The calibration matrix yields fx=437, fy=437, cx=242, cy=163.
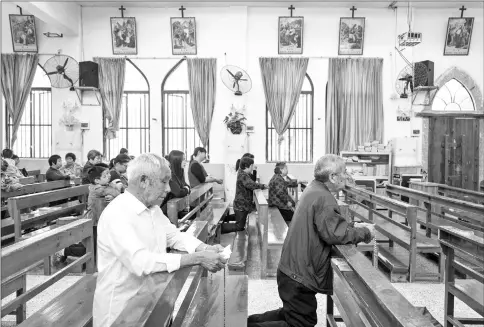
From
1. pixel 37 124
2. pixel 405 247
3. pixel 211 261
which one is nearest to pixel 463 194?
pixel 405 247

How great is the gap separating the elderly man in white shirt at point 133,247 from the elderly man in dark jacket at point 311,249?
797 millimetres

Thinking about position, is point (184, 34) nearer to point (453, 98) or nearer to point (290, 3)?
point (290, 3)

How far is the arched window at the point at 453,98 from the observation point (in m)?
12.3

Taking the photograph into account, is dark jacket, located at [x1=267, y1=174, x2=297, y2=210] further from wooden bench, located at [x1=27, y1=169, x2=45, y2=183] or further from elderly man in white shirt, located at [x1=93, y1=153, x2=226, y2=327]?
wooden bench, located at [x1=27, y1=169, x2=45, y2=183]

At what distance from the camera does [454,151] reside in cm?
1233

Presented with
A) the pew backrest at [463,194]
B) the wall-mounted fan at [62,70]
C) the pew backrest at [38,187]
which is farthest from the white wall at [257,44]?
the pew backrest at [463,194]

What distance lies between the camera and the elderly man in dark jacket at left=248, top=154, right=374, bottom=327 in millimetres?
2910

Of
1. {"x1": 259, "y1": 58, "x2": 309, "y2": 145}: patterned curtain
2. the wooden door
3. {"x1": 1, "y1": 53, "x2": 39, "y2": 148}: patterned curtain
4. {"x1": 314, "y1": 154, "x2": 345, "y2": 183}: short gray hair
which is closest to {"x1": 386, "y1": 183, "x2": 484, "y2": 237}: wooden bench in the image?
{"x1": 314, "y1": 154, "x2": 345, "y2": 183}: short gray hair

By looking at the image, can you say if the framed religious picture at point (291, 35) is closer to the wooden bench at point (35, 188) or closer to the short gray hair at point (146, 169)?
the wooden bench at point (35, 188)

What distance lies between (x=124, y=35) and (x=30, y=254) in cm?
1061

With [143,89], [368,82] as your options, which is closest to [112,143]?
[143,89]

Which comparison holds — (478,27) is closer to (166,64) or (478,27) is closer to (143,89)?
(166,64)

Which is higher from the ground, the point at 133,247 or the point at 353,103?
the point at 353,103

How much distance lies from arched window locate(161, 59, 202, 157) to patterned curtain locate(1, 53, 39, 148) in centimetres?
377
